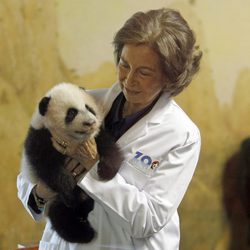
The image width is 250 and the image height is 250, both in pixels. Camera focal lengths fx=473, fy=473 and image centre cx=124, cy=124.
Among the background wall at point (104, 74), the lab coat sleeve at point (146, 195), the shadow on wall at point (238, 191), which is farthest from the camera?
the shadow on wall at point (238, 191)

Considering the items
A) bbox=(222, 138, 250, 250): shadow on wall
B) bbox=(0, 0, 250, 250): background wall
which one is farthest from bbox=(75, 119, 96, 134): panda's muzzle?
bbox=(222, 138, 250, 250): shadow on wall

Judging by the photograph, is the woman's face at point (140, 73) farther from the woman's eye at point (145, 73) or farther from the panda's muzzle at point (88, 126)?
the panda's muzzle at point (88, 126)

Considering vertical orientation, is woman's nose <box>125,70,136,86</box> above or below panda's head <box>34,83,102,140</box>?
above

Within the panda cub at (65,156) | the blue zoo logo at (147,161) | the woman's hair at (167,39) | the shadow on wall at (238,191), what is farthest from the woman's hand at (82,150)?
the shadow on wall at (238,191)

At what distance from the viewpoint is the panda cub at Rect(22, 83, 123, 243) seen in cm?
118

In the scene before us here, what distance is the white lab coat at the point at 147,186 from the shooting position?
3.75ft

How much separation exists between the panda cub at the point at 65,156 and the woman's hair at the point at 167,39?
207 mm

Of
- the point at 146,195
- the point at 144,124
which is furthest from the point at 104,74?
the point at 146,195

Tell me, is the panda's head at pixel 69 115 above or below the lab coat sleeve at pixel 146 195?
above

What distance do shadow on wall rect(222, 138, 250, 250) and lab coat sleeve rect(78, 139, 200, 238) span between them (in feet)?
4.33

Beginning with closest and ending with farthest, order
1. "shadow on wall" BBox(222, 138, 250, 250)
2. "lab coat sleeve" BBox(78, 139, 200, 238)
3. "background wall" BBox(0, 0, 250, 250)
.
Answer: "lab coat sleeve" BBox(78, 139, 200, 238), "background wall" BBox(0, 0, 250, 250), "shadow on wall" BBox(222, 138, 250, 250)

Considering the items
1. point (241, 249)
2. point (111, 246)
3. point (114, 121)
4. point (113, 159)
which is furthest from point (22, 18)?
point (241, 249)

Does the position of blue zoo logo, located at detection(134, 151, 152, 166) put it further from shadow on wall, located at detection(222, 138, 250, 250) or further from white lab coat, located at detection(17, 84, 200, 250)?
shadow on wall, located at detection(222, 138, 250, 250)

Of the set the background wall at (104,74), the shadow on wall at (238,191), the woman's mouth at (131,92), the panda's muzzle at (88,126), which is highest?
the woman's mouth at (131,92)
